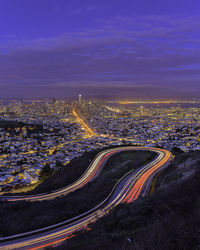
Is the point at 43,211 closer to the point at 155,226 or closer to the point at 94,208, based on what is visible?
the point at 94,208

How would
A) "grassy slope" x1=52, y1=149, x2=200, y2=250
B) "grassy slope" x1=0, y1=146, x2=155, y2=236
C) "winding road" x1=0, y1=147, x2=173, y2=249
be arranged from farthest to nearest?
A: 1. "grassy slope" x1=0, y1=146, x2=155, y2=236
2. "winding road" x1=0, y1=147, x2=173, y2=249
3. "grassy slope" x1=52, y1=149, x2=200, y2=250

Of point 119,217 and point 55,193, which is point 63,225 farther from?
point 55,193

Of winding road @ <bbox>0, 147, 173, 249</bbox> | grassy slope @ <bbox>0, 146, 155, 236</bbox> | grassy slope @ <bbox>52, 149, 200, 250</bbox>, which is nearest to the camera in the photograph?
grassy slope @ <bbox>52, 149, 200, 250</bbox>

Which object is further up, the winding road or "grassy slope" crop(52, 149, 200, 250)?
"grassy slope" crop(52, 149, 200, 250)

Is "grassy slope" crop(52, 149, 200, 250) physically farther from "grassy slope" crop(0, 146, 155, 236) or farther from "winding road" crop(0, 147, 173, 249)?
Answer: "grassy slope" crop(0, 146, 155, 236)

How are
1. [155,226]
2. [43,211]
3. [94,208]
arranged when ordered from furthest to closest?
[94,208] → [43,211] → [155,226]

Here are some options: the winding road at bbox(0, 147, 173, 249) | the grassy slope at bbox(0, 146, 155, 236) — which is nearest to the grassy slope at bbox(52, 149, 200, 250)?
the winding road at bbox(0, 147, 173, 249)

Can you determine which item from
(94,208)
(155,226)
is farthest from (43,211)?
(155,226)

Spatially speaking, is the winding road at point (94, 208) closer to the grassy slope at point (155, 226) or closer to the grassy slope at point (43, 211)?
the grassy slope at point (43, 211)

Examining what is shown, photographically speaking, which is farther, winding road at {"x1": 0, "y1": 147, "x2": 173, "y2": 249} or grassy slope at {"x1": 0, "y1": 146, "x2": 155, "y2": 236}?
grassy slope at {"x1": 0, "y1": 146, "x2": 155, "y2": 236}
